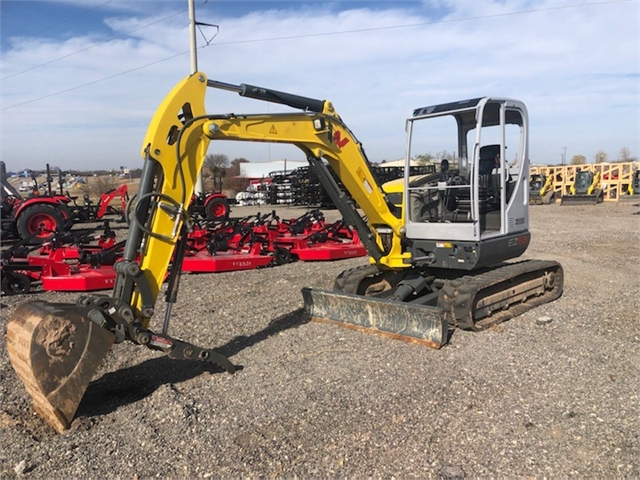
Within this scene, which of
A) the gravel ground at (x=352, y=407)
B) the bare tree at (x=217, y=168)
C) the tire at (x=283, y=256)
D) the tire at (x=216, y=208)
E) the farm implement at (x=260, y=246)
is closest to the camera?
the gravel ground at (x=352, y=407)

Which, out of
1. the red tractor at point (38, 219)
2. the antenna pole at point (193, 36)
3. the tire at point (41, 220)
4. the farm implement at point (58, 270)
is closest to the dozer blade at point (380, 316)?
the farm implement at point (58, 270)

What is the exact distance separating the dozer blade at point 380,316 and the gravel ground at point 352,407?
0.46ft

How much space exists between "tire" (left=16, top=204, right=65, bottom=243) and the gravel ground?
11.4 metres

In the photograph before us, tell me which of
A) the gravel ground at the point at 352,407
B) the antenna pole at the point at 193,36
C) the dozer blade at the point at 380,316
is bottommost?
the gravel ground at the point at 352,407

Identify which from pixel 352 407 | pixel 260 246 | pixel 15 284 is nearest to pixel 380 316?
pixel 352 407

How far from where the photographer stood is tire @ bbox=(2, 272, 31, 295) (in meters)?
8.82

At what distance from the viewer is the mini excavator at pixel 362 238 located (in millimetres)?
4215

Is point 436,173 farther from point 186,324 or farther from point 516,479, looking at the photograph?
point 516,479

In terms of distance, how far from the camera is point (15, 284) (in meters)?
8.91

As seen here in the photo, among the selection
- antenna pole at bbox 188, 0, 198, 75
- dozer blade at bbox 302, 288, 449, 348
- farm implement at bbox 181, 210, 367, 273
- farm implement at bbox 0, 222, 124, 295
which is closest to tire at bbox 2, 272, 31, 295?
farm implement at bbox 0, 222, 124, 295

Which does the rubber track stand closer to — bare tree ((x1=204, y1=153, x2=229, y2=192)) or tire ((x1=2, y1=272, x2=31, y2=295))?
tire ((x1=2, y1=272, x2=31, y2=295))

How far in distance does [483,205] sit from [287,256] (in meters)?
5.66

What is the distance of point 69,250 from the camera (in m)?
10.8

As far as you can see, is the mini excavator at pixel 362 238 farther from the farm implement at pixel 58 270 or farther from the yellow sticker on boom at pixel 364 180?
the farm implement at pixel 58 270
